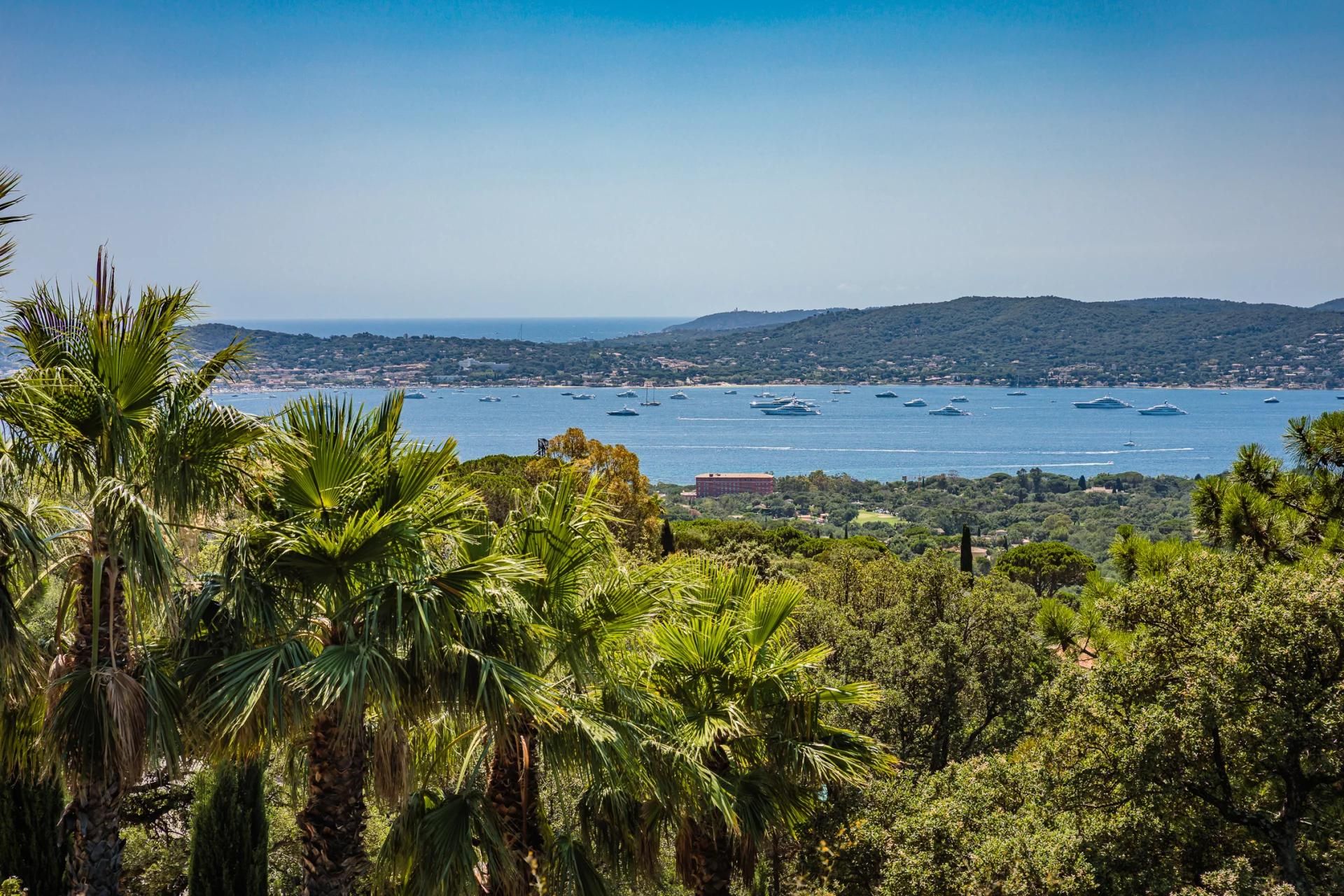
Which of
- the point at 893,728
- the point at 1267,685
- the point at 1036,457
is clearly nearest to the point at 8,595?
the point at 1267,685

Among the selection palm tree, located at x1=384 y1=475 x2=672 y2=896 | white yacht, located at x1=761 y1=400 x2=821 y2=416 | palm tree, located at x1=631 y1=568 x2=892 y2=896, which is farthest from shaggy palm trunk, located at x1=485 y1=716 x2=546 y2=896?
white yacht, located at x1=761 y1=400 x2=821 y2=416

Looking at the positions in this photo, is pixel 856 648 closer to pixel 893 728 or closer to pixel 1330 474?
pixel 893 728

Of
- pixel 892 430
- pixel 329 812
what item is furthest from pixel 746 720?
pixel 892 430

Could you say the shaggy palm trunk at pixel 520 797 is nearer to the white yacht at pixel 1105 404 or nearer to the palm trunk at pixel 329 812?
the palm trunk at pixel 329 812

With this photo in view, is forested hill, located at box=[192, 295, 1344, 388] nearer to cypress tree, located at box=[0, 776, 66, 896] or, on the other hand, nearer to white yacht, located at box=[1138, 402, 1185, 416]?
white yacht, located at box=[1138, 402, 1185, 416]

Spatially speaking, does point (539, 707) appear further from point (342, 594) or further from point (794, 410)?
point (794, 410)

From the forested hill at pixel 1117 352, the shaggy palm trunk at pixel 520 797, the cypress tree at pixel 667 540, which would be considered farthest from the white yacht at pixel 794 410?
the shaggy palm trunk at pixel 520 797
